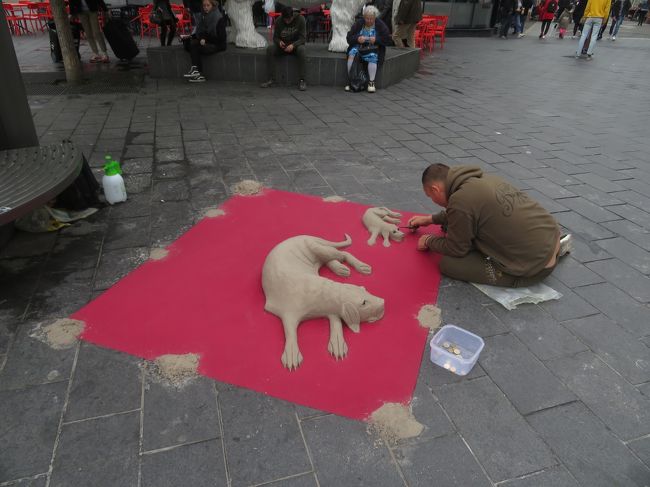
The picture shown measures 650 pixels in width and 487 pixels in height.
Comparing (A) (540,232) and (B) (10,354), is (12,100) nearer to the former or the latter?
(B) (10,354)

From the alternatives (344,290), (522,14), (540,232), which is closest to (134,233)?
(344,290)

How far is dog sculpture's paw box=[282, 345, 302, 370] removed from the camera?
225cm

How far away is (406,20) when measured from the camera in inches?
403

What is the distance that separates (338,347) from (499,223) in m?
1.28

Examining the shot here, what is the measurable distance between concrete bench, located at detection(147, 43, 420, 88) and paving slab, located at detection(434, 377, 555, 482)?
7518 millimetres

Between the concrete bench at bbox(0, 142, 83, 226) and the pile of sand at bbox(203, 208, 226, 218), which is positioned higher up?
the concrete bench at bbox(0, 142, 83, 226)

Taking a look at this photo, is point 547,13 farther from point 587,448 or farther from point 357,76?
point 587,448

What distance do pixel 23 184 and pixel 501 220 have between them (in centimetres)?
308

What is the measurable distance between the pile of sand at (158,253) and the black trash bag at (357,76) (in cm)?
609

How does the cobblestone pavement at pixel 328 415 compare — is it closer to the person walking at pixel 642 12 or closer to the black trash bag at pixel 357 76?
the black trash bag at pixel 357 76

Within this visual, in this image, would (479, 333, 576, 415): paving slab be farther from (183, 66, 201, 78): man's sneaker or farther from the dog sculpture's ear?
(183, 66, 201, 78): man's sneaker

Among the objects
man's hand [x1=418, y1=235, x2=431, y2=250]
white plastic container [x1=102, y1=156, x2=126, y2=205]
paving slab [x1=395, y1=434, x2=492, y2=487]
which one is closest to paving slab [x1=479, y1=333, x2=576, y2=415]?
paving slab [x1=395, y1=434, x2=492, y2=487]

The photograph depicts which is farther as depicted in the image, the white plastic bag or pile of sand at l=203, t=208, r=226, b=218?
pile of sand at l=203, t=208, r=226, b=218

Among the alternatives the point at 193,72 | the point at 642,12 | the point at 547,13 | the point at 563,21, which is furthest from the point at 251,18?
the point at 642,12
